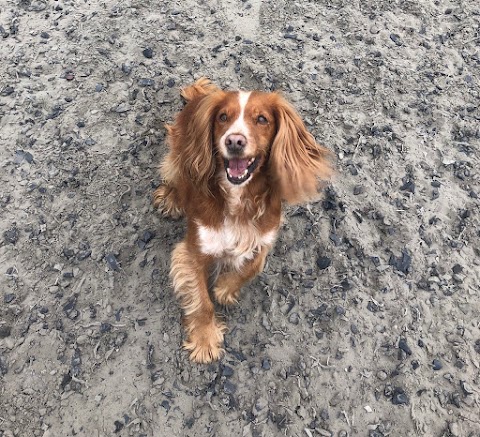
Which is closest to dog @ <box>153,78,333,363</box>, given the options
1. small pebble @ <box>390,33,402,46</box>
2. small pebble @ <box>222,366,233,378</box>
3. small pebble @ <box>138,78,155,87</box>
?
small pebble @ <box>222,366,233,378</box>

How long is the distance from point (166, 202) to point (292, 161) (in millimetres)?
1491

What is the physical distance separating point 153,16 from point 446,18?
344 centimetres

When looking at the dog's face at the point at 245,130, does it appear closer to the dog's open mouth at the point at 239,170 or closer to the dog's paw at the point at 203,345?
the dog's open mouth at the point at 239,170

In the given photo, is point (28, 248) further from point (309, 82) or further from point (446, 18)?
point (446, 18)

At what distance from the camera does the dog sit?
308 centimetres

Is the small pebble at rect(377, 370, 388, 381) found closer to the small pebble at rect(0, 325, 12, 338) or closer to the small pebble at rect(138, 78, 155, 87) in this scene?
the small pebble at rect(0, 325, 12, 338)

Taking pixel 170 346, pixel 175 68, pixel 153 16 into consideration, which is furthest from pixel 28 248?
pixel 153 16

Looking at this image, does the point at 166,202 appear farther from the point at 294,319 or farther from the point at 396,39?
the point at 396,39

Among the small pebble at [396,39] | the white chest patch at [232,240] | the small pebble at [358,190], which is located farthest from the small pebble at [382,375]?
the small pebble at [396,39]

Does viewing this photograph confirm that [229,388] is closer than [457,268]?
Yes

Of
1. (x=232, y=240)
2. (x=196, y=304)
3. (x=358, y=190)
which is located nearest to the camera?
(x=232, y=240)

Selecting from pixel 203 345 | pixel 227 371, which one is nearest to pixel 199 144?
pixel 203 345

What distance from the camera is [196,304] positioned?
12.2 ft

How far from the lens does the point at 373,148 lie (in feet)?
15.8
